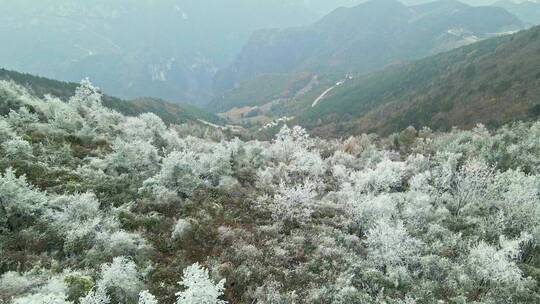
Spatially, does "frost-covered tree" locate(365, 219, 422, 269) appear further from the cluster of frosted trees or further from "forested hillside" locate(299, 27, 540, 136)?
"forested hillside" locate(299, 27, 540, 136)

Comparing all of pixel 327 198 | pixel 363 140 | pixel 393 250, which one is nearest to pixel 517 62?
pixel 363 140

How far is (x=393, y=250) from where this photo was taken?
25438 millimetres

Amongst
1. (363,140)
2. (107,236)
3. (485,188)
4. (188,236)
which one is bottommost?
(363,140)

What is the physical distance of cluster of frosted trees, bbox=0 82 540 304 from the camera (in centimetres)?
1991

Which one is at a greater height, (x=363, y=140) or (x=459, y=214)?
(x=459, y=214)

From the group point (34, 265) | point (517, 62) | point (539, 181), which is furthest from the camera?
point (517, 62)

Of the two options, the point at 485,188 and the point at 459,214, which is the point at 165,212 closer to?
the point at 459,214

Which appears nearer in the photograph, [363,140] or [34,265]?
[34,265]

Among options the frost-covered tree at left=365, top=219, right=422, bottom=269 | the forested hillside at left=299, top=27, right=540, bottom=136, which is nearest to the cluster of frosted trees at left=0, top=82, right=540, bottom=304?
the frost-covered tree at left=365, top=219, right=422, bottom=269

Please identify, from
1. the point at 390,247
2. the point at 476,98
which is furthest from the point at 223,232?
the point at 476,98

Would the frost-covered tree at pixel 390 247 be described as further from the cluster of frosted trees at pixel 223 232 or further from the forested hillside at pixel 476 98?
the forested hillside at pixel 476 98

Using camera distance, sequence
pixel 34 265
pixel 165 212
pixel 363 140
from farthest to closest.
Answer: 1. pixel 363 140
2. pixel 165 212
3. pixel 34 265

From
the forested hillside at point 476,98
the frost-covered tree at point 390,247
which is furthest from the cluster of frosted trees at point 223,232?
the forested hillside at point 476,98

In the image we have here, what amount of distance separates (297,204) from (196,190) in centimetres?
808
